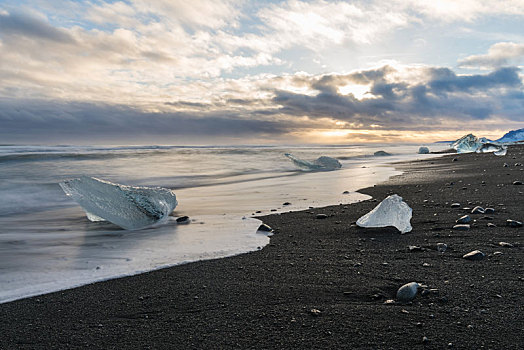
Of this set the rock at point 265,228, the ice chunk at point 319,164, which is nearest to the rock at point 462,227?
the rock at point 265,228

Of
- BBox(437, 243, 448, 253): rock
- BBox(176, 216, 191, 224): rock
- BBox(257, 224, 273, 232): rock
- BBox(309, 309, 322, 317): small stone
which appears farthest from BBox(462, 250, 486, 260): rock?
BBox(176, 216, 191, 224): rock

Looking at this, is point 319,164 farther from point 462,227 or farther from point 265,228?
point 462,227

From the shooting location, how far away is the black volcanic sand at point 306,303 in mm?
1555

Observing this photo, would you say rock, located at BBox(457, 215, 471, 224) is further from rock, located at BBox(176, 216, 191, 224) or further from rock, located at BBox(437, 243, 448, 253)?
rock, located at BBox(176, 216, 191, 224)

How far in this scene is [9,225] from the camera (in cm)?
510

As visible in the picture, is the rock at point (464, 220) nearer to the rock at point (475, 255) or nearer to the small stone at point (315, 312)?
the rock at point (475, 255)

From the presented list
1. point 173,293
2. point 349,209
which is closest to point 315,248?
point 173,293

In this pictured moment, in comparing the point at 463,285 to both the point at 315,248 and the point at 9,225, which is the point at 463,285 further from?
the point at 9,225

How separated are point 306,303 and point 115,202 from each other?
11.2ft

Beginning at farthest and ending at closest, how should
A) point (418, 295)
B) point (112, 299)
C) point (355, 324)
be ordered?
point (112, 299)
point (418, 295)
point (355, 324)

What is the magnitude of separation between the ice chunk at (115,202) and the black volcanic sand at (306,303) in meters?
1.98

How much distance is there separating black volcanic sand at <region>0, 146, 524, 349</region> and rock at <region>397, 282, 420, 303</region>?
58mm

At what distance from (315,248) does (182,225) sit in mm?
2034

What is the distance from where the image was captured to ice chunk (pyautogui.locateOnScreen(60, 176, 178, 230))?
4402 mm
